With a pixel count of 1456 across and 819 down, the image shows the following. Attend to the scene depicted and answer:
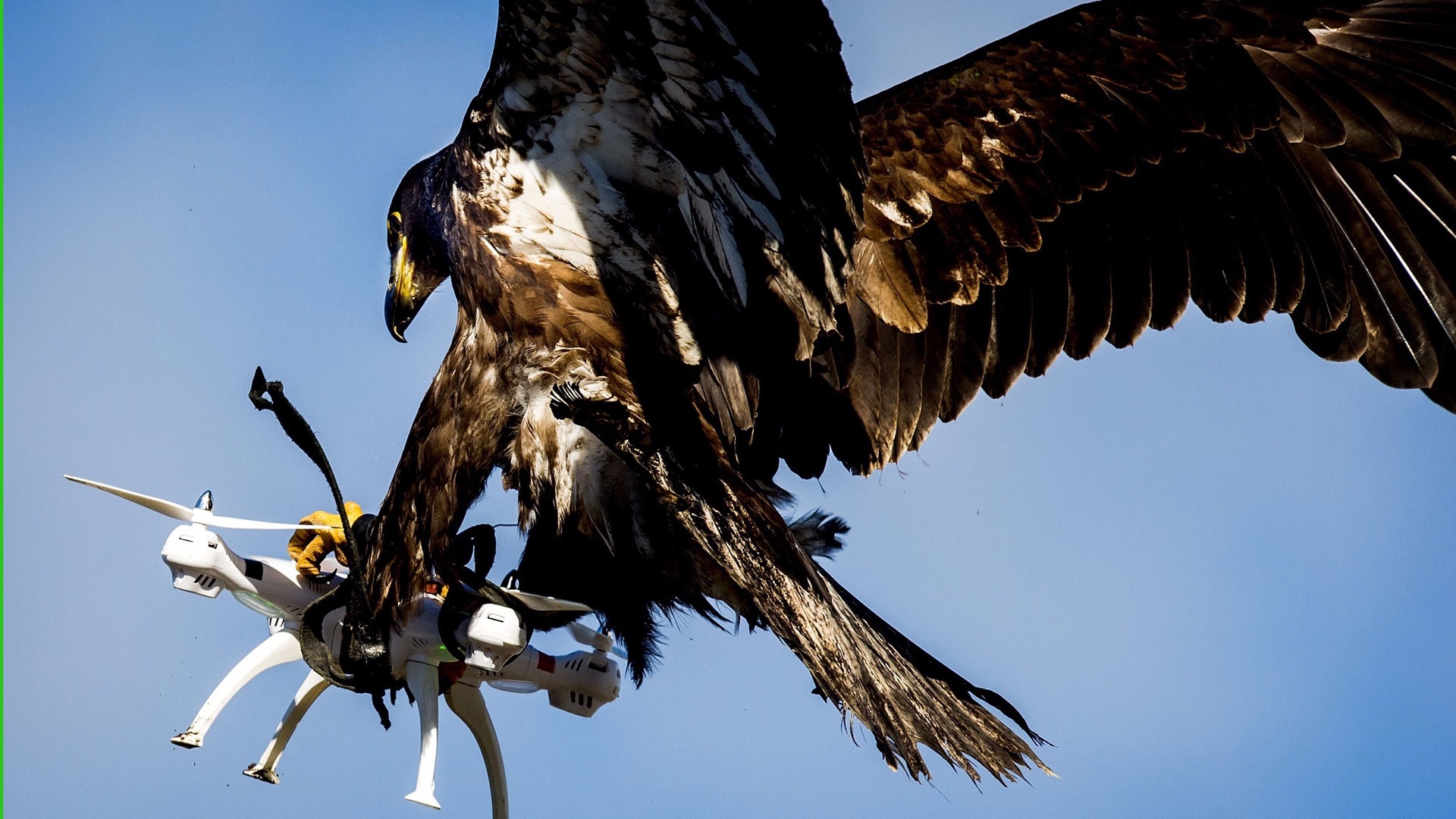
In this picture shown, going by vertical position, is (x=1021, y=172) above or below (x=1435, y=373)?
above

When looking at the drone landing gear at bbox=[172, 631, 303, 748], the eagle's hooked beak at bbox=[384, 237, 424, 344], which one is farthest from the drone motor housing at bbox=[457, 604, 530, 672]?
the eagle's hooked beak at bbox=[384, 237, 424, 344]

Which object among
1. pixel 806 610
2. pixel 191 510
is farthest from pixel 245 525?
pixel 806 610

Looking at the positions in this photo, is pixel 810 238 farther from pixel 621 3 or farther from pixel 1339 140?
pixel 1339 140

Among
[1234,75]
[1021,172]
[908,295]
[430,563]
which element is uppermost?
[1234,75]

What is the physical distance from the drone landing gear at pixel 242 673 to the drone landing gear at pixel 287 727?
0.27 ft

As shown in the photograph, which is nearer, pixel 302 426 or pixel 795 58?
pixel 795 58

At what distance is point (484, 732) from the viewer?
146 inches

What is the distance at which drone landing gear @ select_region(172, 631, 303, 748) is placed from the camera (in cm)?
328

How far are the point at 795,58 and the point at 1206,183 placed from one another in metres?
1.82

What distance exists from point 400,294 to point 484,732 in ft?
3.98

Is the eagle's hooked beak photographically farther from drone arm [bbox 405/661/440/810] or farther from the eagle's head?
drone arm [bbox 405/661/440/810]

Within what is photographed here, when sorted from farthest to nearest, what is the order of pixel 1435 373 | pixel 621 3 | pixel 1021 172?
pixel 1435 373
pixel 1021 172
pixel 621 3

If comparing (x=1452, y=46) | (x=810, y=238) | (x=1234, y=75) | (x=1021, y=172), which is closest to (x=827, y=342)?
(x=810, y=238)

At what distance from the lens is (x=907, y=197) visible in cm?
396
